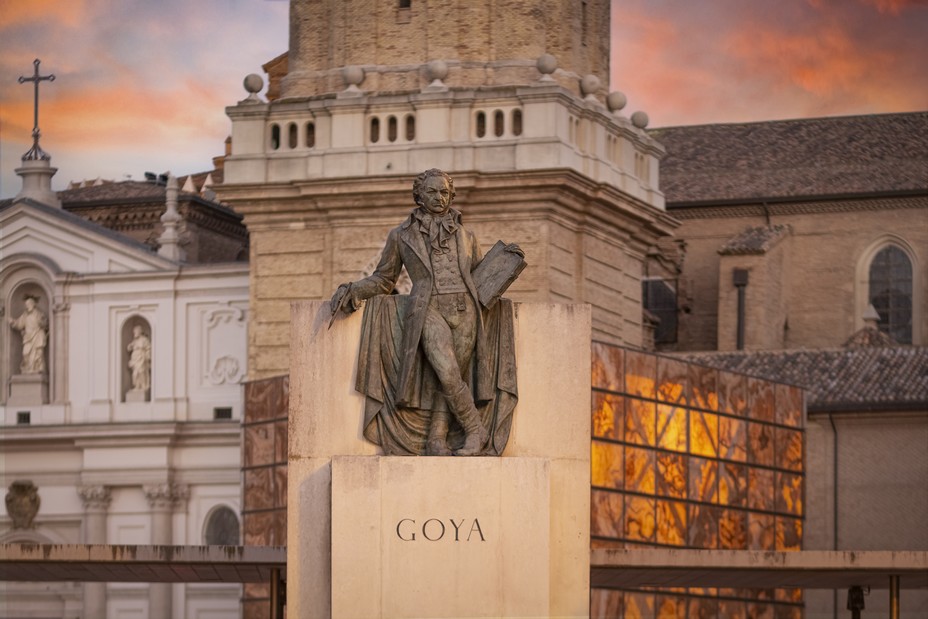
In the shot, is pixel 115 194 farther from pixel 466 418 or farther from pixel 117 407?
pixel 466 418

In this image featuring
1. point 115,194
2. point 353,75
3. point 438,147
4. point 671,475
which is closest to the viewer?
point 671,475

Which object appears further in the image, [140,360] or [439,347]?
[140,360]

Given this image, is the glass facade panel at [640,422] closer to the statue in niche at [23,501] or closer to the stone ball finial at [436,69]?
the stone ball finial at [436,69]

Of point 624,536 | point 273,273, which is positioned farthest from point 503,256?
point 273,273

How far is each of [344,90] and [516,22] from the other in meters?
3.46

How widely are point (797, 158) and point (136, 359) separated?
1836 cm

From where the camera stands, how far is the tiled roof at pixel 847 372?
2410 inches

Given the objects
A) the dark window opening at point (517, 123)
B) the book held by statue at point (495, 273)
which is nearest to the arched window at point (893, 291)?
the dark window opening at point (517, 123)

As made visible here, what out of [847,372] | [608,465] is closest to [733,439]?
[608,465]

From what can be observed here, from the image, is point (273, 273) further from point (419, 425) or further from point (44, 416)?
point (419, 425)

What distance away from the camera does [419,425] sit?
78.4 ft

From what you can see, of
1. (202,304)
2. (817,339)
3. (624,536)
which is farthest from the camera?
(817,339)

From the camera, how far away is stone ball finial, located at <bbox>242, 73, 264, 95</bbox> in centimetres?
5870

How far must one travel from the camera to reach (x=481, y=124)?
57.3m
